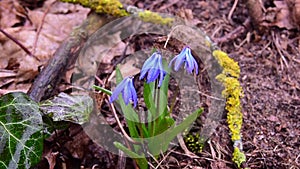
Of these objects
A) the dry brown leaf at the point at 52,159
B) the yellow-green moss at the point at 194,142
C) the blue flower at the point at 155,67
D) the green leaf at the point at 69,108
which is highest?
the blue flower at the point at 155,67

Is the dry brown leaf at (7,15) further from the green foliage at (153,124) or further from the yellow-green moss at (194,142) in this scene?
the yellow-green moss at (194,142)

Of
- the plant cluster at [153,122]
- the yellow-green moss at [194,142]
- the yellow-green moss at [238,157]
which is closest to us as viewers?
the plant cluster at [153,122]

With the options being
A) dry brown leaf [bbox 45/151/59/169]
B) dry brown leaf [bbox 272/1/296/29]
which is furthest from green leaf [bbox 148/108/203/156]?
dry brown leaf [bbox 272/1/296/29]

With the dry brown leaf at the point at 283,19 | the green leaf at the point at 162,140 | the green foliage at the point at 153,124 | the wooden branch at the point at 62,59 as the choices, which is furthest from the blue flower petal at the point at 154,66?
the dry brown leaf at the point at 283,19

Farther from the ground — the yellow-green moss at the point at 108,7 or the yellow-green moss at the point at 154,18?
the yellow-green moss at the point at 108,7

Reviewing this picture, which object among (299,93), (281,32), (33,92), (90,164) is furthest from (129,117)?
(281,32)

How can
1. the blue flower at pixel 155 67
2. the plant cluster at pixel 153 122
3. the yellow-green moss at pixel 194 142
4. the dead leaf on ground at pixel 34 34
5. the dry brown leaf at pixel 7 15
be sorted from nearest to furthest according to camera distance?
1. the blue flower at pixel 155 67
2. the plant cluster at pixel 153 122
3. the yellow-green moss at pixel 194 142
4. the dead leaf on ground at pixel 34 34
5. the dry brown leaf at pixel 7 15

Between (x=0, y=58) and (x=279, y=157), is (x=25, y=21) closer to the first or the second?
(x=0, y=58)
